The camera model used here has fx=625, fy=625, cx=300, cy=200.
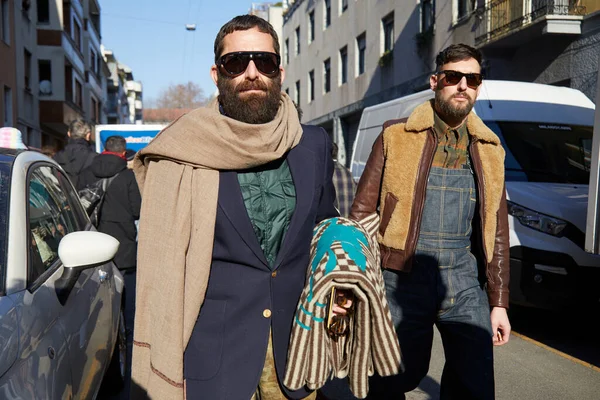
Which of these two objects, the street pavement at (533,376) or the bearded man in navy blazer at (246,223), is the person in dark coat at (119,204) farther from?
the bearded man in navy blazer at (246,223)

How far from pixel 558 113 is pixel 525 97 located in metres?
0.42

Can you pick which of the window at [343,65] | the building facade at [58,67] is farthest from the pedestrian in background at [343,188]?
the window at [343,65]

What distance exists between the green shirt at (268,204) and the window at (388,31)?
806 inches

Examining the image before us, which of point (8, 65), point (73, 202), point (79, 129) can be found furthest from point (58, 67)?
point (73, 202)

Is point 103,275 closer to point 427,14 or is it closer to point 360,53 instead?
point 427,14

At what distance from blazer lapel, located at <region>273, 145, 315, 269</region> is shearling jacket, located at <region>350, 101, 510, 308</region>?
926 millimetres

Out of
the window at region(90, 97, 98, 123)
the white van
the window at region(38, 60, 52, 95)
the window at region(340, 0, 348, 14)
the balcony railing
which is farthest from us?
the window at region(90, 97, 98, 123)

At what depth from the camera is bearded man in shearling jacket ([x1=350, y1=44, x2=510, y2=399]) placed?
311 cm

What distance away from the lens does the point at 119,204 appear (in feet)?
20.4

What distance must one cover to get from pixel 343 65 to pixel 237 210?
26873 mm

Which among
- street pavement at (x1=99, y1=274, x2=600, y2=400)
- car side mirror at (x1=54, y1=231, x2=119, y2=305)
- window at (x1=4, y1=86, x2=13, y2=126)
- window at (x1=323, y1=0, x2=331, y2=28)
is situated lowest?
street pavement at (x1=99, y1=274, x2=600, y2=400)

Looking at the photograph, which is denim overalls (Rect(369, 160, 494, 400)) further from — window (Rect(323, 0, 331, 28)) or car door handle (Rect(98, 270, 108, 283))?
window (Rect(323, 0, 331, 28))

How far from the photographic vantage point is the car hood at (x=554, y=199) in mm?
5523

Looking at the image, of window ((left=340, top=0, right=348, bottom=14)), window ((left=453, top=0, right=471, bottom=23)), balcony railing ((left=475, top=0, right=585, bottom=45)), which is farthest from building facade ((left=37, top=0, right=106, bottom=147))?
balcony railing ((left=475, top=0, right=585, bottom=45))
